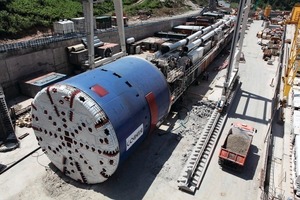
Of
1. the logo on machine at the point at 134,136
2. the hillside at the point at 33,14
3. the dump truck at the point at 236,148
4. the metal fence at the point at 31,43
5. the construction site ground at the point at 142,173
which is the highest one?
the hillside at the point at 33,14

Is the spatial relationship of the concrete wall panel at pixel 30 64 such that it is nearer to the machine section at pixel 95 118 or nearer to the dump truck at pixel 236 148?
the machine section at pixel 95 118

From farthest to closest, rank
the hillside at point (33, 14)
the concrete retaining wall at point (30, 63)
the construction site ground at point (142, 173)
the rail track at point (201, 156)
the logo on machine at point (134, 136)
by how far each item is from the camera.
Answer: the hillside at point (33, 14) < the concrete retaining wall at point (30, 63) < the rail track at point (201, 156) < the construction site ground at point (142, 173) < the logo on machine at point (134, 136)

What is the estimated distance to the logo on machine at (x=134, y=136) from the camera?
12186 millimetres

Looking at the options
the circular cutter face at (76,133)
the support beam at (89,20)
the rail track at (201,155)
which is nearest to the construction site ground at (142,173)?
the rail track at (201,155)

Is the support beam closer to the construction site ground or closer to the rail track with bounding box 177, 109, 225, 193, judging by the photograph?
the construction site ground

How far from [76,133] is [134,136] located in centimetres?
292

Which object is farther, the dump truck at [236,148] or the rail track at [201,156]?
the dump truck at [236,148]

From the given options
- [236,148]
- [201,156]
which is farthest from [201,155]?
[236,148]

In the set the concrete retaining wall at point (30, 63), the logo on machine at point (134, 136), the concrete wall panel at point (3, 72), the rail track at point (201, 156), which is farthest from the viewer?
the concrete retaining wall at point (30, 63)

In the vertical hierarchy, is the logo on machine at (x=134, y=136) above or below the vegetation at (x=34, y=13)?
below

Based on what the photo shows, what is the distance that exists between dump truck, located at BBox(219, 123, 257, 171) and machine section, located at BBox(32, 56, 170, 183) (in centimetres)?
498

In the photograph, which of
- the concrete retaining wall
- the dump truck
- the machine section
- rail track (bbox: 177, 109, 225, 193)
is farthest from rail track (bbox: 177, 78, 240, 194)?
the concrete retaining wall

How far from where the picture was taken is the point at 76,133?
11.8 metres

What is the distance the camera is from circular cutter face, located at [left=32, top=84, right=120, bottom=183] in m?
11.0
